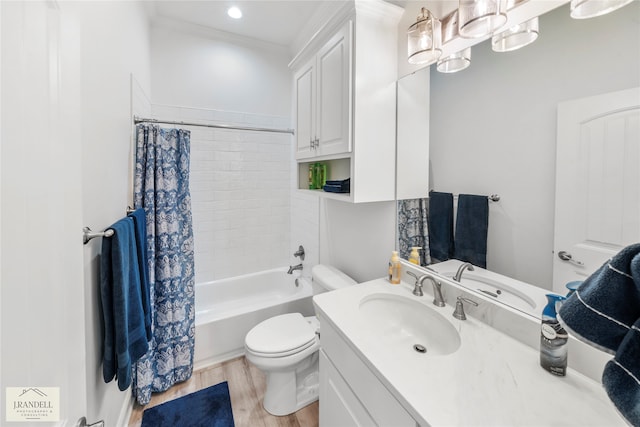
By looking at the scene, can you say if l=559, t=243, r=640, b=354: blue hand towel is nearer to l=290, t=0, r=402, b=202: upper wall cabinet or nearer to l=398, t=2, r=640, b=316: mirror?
l=398, t=2, r=640, b=316: mirror

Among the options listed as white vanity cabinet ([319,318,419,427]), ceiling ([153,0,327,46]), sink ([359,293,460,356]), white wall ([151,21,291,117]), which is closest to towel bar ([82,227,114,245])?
white vanity cabinet ([319,318,419,427])

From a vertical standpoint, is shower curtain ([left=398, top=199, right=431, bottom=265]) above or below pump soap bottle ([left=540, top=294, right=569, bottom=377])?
above

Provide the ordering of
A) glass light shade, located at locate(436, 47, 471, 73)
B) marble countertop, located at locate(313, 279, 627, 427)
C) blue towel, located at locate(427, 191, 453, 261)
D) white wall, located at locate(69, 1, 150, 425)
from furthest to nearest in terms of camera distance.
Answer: blue towel, located at locate(427, 191, 453, 261)
glass light shade, located at locate(436, 47, 471, 73)
white wall, located at locate(69, 1, 150, 425)
marble countertop, located at locate(313, 279, 627, 427)

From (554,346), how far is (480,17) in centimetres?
111

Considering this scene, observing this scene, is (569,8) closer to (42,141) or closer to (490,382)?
(490,382)

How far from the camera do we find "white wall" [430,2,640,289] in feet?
2.54

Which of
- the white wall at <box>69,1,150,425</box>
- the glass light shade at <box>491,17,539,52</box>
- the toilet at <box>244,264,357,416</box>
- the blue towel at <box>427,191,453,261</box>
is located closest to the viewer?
the glass light shade at <box>491,17,539,52</box>

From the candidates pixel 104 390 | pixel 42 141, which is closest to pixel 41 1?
pixel 42 141

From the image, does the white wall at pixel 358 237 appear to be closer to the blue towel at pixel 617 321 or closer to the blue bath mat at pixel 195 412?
the blue towel at pixel 617 321

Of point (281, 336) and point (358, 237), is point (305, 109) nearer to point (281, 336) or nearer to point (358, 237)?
point (358, 237)

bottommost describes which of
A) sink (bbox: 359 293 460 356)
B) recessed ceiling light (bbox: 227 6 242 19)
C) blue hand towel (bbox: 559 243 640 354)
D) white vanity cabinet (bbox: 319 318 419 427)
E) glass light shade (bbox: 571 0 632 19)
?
white vanity cabinet (bbox: 319 318 419 427)

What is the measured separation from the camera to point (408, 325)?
4.00 feet

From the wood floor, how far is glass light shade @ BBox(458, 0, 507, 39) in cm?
212

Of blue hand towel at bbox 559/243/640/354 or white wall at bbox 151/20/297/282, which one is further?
white wall at bbox 151/20/297/282
